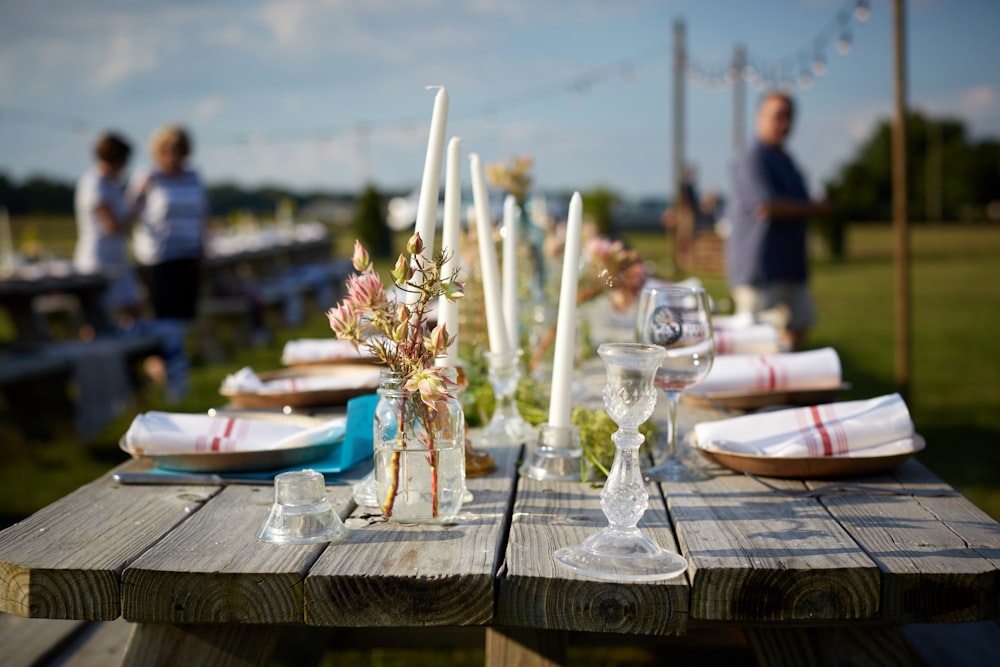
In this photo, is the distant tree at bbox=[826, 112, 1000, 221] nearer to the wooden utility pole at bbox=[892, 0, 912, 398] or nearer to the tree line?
the tree line

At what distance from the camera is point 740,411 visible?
2080 mm

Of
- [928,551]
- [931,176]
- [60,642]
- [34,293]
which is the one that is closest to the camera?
[928,551]

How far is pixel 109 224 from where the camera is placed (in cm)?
645

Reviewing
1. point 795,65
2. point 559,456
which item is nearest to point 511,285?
point 559,456

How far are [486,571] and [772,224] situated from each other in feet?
15.6

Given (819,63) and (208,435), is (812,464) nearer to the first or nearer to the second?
(208,435)

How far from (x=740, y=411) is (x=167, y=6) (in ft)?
60.0

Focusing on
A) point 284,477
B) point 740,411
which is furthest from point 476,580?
point 740,411

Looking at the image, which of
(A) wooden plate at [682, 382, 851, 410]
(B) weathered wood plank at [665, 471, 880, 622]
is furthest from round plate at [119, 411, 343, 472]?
(A) wooden plate at [682, 382, 851, 410]

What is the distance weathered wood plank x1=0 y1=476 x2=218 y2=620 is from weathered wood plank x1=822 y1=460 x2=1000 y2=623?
36.2 inches

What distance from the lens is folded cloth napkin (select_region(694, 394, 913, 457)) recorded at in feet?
4.99

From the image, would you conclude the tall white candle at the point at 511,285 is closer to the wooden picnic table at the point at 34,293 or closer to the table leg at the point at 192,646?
the table leg at the point at 192,646

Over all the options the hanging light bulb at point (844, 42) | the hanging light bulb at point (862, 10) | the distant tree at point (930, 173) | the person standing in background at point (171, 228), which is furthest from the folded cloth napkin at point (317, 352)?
the distant tree at point (930, 173)

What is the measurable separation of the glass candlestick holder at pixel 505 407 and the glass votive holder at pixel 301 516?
0.57m
